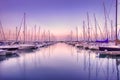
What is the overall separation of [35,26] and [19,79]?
79724 mm

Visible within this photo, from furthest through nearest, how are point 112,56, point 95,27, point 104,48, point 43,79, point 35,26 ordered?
1. point 35,26
2. point 95,27
3. point 104,48
4. point 112,56
5. point 43,79

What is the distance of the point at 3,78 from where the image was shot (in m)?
16.0

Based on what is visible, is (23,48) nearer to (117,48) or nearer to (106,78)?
→ (117,48)

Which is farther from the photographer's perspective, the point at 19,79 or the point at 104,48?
the point at 104,48

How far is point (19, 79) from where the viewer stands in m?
15.7

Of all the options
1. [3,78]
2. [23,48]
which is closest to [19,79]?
[3,78]

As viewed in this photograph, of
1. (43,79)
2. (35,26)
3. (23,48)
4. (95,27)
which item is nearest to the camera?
(43,79)

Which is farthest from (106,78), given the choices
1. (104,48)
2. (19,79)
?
(104,48)

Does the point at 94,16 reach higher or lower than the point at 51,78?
higher

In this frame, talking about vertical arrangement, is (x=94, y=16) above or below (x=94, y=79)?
above

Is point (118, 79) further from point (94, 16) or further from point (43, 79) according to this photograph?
point (94, 16)

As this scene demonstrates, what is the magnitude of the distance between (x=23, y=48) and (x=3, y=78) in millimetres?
35531

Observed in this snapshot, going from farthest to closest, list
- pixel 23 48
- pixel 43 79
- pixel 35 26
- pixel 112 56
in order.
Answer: pixel 35 26 < pixel 23 48 < pixel 112 56 < pixel 43 79

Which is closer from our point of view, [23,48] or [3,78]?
[3,78]
